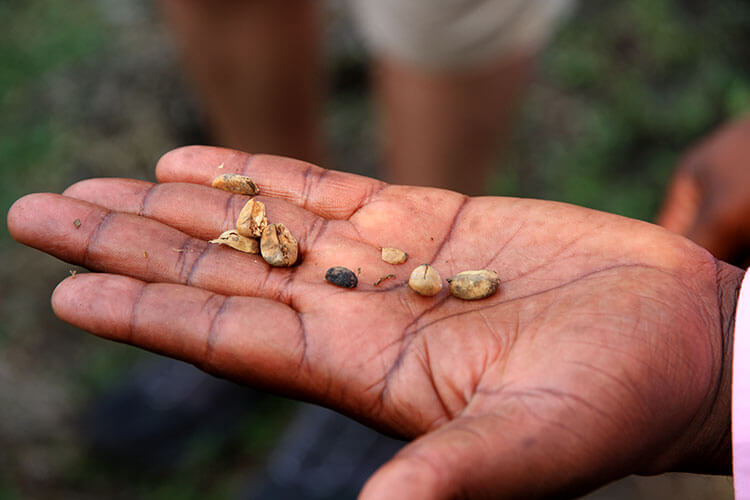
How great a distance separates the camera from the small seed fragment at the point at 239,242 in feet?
6.37

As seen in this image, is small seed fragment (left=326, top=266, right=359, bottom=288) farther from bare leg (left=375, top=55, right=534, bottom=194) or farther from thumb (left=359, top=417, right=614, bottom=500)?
bare leg (left=375, top=55, right=534, bottom=194)

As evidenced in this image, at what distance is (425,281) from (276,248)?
0.43 m

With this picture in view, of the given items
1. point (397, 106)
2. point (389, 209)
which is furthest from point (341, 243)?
point (397, 106)

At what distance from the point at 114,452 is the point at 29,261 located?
49.0 inches

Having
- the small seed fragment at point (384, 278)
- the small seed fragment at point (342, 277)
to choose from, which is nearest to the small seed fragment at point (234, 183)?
the small seed fragment at point (342, 277)

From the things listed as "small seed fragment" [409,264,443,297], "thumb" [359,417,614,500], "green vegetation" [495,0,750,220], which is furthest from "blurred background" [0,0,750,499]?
"thumb" [359,417,614,500]

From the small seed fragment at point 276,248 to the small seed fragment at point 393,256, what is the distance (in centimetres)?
26

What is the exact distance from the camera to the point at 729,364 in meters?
1.67

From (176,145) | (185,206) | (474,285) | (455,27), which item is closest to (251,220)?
(185,206)

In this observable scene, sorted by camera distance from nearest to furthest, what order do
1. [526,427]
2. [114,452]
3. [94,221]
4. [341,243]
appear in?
1. [526,427]
2. [94,221]
3. [341,243]
4. [114,452]

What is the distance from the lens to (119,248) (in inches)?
72.2

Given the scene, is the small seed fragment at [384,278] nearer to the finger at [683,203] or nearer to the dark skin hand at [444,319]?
the dark skin hand at [444,319]

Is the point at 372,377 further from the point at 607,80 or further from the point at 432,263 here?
the point at 607,80

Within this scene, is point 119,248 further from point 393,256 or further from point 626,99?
point 626,99
